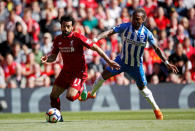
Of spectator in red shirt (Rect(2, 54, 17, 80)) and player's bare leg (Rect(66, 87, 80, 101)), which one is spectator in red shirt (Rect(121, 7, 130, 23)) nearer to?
spectator in red shirt (Rect(2, 54, 17, 80))

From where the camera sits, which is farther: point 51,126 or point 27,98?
point 27,98

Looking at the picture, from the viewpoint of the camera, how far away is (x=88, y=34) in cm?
1677

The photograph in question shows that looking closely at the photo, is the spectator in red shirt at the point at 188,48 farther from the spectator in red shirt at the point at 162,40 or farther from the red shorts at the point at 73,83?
the red shorts at the point at 73,83

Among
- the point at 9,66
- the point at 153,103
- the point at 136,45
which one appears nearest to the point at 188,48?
the point at 9,66

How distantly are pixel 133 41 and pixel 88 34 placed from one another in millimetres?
6178

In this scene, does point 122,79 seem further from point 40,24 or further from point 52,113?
point 52,113

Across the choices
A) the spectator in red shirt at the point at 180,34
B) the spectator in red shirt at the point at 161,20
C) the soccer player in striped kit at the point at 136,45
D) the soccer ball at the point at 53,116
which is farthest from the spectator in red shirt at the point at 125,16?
the soccer ball at the point at 53,116

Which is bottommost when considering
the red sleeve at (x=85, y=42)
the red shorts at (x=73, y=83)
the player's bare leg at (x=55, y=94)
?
the player's bare leg at (x=55, y=94)

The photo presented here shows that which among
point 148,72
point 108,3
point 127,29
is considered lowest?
point 148,72

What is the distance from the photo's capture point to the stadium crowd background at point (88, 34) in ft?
51.7

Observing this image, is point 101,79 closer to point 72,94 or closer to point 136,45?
point 136,45

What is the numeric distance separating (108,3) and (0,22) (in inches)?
164

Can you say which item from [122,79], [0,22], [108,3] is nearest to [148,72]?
[122,79]

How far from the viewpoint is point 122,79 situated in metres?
15.9
